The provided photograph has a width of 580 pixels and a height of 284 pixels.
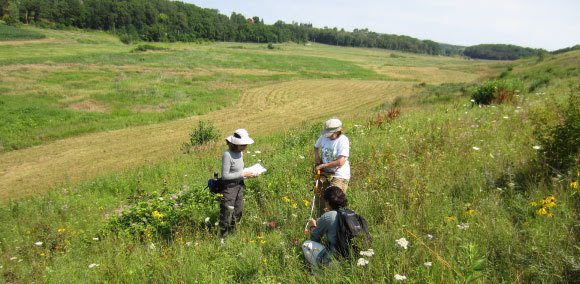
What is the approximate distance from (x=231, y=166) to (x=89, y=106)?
1912 centimetres

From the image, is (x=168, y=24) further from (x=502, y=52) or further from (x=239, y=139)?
(x=502, y=52)

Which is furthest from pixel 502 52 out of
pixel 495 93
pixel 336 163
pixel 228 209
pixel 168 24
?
pixel 228 209

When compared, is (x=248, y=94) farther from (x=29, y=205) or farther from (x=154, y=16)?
(x=154, y=16)

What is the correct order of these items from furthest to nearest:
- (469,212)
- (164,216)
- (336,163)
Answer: (164,216), (336,163), (469,212)

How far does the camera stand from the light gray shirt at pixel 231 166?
15.0ft

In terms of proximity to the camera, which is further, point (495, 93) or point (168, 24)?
point (168, 24)

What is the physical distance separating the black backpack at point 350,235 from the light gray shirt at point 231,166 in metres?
1.91

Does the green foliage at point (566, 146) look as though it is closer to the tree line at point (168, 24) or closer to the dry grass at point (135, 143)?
the dry grass at point (135, 143)

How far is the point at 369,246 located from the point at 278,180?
115 inches

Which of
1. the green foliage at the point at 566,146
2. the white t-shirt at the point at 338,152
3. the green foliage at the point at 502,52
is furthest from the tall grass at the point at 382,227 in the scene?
the green foliage at the point at 502,52

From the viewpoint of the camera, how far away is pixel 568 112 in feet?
14.4

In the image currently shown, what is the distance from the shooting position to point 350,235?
314 cm

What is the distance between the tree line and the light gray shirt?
9624 centimetres

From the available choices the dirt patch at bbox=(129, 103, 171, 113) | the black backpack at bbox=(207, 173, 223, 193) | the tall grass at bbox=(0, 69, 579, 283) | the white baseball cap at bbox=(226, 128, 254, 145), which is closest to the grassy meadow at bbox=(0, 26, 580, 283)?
the tall grass at bbox=(0, 69, 579, 283)
